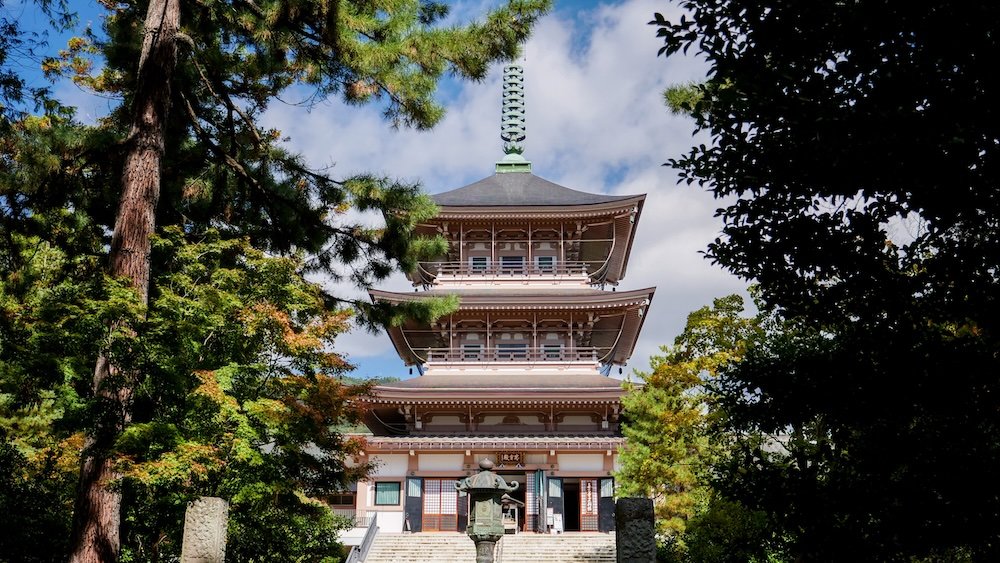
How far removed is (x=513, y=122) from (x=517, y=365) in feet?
39.2

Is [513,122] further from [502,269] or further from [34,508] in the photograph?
[34,508]

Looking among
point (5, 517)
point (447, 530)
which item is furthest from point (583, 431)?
point (5, 517)

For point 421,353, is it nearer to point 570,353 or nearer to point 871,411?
point 570,353

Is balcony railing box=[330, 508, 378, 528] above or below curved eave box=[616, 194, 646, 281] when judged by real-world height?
below

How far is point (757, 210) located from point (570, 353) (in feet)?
63.2

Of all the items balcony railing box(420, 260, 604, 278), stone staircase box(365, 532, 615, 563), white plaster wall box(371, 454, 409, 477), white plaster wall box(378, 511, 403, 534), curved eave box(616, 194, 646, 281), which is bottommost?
stone staircase box(365, 532, 615, 563)

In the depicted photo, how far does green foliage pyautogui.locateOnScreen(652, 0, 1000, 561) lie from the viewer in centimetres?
498

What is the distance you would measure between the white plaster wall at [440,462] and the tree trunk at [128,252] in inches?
597

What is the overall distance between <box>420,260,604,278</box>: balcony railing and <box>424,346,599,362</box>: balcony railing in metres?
2.49

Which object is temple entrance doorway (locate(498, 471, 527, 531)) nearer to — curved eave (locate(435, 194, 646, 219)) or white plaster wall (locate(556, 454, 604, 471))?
white plaster wall (locate(556, 454, 604, 471))

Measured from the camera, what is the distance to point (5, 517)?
10359 mm

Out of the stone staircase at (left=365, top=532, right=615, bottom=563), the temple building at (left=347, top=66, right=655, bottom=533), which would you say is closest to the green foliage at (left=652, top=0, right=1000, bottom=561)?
the stone staircase at (left=365, top=532, right=615, bottom=563)

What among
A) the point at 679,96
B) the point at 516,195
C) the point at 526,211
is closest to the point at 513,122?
the point at 516,195

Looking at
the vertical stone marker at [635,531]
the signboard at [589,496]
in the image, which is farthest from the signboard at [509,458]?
the vertical stone marker at [635,531]
